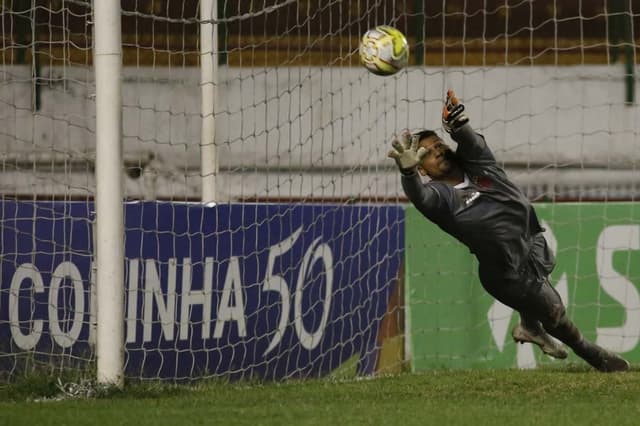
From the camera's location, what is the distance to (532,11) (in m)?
15.4

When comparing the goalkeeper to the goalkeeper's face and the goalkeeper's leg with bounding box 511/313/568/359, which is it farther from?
the goalkeeper's leg with bounding box 511/313/568/359

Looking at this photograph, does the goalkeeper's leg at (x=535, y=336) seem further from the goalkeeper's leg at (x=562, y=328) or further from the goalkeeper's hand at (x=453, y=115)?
the goalkeeper's hand at (x=453, y=115)

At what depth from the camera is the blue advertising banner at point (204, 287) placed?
8172 millimetres

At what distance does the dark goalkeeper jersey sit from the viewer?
810 centimetres

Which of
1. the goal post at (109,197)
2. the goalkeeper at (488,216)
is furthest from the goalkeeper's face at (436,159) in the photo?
the goal post at (109,197)

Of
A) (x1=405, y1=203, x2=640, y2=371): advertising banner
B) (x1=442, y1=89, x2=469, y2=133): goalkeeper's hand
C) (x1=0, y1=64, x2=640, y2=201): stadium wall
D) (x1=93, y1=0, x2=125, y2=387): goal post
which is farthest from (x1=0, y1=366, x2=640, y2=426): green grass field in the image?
(x1=0, y1=64, x2=640, y2=201): stadium wall

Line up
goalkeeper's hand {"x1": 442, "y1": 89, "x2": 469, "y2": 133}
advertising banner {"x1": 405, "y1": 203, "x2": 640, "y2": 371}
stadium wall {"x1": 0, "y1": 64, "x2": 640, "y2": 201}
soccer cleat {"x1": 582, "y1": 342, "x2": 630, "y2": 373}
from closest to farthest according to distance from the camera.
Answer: goalkeeper's hand {"x1": 442, "y1": 89, "x2": 469, "y2": 133} → soccer cleat {"x1": 582, "y1": 342, "x2": 630, "y2": 373} → advertising banner {"x1": 405, "y1": 203, "x2": 640, "y2": 371} → stadium wall {"x1": 0, "y1": 64, "x2": 640, "y2": 201}

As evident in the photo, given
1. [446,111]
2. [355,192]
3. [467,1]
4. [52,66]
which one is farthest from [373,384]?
[467,1]

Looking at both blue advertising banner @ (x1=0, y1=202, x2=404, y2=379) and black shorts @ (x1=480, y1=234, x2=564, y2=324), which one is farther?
→ black shorts @ (x1=480, y1=234, x2=564, y2=324)

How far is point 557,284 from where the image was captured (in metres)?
11.1

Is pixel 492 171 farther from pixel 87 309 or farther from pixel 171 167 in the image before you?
pixel 171 167

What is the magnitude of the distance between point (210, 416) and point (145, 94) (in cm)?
679

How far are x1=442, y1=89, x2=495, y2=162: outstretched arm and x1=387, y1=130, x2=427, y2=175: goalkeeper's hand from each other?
1.94ft

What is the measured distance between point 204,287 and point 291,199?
4.02m
